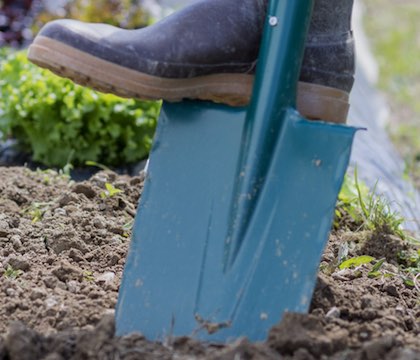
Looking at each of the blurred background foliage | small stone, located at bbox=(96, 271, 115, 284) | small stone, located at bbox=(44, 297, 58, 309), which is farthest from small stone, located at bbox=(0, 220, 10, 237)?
the blurred background foliage

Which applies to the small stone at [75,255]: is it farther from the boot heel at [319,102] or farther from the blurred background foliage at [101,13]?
the blurred background foliage at [101,13]

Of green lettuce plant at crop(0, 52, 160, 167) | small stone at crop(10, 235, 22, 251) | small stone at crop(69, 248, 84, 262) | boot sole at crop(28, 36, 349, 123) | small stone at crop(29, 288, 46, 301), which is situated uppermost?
boot sole at crop(28, 36, 349, 123)

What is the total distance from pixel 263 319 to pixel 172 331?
0.21 metres

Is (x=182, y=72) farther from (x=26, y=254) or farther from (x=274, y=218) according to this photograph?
(x=26, y=254)

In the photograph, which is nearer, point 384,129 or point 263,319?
point 263,319

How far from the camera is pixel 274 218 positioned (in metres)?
2.16

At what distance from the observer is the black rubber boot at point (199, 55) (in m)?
2.20

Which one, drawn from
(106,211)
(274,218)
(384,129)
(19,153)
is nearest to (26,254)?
(106,211)

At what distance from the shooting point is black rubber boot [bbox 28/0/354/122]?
220 cm

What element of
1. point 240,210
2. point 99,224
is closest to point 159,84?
point 240,210

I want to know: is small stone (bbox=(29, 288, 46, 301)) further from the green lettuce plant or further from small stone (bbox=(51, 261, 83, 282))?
the green lettuce plant

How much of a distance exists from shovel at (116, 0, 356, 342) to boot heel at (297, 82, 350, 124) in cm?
12

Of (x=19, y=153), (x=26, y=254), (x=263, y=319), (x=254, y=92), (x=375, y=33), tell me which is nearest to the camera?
(x=263, y=319)

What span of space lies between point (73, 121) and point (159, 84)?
180 cm
